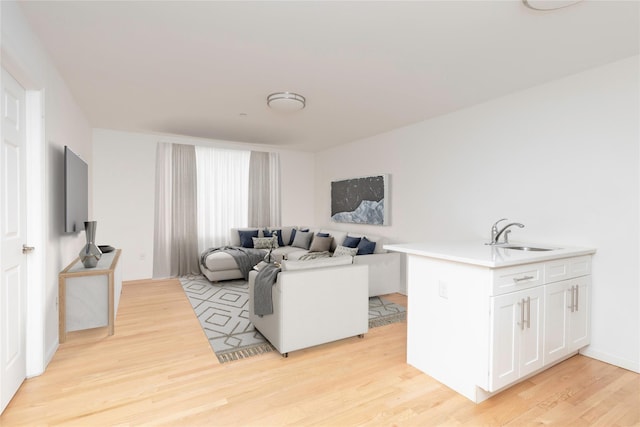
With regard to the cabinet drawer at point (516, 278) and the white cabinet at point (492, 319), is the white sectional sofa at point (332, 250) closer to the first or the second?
the white cabinet at point (492, 319)

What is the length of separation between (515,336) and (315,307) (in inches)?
60.0

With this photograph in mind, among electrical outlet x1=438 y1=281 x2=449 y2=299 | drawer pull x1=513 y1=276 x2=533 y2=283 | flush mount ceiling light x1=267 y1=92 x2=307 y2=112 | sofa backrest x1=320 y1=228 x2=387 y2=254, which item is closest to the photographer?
drawer pull x1=513 y1=276 x2=533 y2=283

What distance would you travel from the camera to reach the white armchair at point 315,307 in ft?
9.07

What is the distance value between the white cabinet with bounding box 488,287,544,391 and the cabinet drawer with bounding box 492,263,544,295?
40 mm

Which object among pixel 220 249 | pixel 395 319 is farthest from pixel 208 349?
pixel 220 249

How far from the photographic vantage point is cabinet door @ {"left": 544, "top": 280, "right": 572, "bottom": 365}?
2.41 metres

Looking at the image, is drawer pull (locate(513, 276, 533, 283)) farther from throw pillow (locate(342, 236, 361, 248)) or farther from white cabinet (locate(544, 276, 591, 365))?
throw pillow (locate(342, 236, 361, 248))

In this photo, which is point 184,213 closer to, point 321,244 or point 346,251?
point 321,244

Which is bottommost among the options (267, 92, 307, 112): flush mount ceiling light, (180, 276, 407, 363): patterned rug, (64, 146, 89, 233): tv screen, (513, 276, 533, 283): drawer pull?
(180, 276, 407, 363): patterned rug

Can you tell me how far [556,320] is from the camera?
2.48 metres

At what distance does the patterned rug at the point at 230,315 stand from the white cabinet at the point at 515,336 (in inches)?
59.4

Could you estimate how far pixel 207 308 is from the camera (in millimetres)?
4051

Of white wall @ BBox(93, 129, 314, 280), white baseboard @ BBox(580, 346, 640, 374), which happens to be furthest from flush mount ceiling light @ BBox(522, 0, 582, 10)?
white wall @ BBox(93, 129, 314, 280)

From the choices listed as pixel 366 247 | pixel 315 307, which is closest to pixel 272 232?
pixel 366 247
